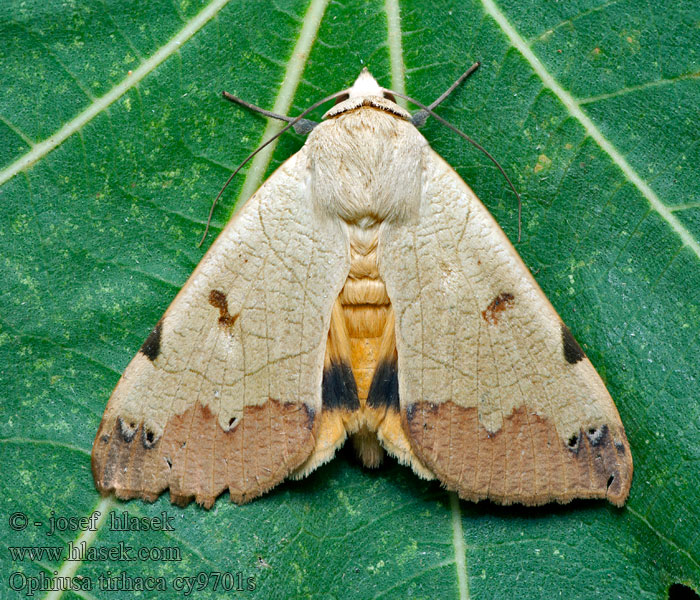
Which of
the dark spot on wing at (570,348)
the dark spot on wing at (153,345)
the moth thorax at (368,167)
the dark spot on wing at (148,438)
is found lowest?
the dark spot on wing at (148,438)

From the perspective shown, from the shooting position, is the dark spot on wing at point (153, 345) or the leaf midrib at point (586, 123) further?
the leaf midrib at point (586, 123)

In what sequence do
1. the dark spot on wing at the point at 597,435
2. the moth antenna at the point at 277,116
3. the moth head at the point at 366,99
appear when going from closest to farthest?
the dark spot on wing at the point at 597,435 < the moth head at the point at 366,99 < the moth antenna at the point at 277,116

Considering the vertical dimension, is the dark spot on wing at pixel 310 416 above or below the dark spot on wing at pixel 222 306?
below

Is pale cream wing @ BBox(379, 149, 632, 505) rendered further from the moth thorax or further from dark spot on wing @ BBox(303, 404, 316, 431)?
dark spot on wing @ BBox(303, 404, 316, 431)

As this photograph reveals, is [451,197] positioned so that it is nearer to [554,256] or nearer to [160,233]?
[554,256]

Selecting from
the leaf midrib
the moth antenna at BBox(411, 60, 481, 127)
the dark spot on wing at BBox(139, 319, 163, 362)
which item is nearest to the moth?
the dark spot on wing at BBox(139, 319, 163, 362)

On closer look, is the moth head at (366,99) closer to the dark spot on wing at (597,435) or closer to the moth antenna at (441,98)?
the moth antenna at (441,98)

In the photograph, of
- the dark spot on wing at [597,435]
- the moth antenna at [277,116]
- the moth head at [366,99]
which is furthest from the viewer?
the moth antenna at [277,116]

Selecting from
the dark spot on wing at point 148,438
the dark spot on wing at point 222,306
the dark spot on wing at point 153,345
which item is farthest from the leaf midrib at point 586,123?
the dark spot on wing at point 148,438
